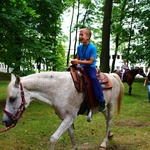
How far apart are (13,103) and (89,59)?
5.56 feet

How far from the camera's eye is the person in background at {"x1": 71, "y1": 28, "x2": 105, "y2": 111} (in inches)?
196

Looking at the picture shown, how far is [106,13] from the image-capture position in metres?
15.7

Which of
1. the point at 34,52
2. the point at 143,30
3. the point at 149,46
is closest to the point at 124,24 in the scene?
the point at 143,30

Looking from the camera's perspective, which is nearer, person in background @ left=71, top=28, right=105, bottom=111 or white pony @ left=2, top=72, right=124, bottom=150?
white pony @ left=2, top=72, right=124, bottom=150

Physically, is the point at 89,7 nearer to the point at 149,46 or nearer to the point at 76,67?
the point at 149,46

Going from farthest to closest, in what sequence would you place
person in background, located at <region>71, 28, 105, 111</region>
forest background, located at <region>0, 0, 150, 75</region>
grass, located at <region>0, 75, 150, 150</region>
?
forest background, located at <region>0, 0, 150, 75</region>, grass, located at <region>0, 75, 150, 150</region>, person in background, located at <region>71, 28, 105, 111</region>

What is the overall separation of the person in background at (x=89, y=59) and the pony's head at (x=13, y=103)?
3.86ft

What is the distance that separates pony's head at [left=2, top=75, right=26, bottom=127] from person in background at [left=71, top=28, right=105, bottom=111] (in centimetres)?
118

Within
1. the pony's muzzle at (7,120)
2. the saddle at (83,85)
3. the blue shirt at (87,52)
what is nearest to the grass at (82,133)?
the saddle at (83,85)

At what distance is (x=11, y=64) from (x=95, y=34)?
93.7 feet

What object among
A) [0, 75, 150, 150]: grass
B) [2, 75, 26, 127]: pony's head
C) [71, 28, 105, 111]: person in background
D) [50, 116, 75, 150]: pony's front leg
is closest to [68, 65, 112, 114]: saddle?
[71, 28, 105, 111]: person in background

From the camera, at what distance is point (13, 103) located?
14.4 feet

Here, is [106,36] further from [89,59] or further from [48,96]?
[48,96]

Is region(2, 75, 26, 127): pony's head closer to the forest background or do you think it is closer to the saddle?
the saddle
